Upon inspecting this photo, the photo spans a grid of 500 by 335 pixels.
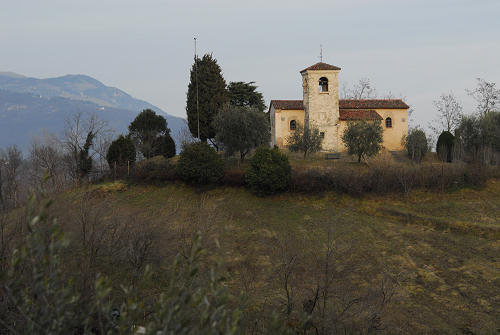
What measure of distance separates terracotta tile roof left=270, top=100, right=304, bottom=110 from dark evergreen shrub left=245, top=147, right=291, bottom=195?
13.2 meters

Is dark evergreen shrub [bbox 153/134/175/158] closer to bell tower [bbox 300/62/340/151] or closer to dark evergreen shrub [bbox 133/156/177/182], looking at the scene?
dark evergreen shrub [bbox 133/156/177/182]

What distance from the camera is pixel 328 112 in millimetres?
42812

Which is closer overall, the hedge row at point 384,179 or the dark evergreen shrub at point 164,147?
the hedge row at point 384,179

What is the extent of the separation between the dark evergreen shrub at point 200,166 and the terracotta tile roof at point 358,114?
16.7 metres

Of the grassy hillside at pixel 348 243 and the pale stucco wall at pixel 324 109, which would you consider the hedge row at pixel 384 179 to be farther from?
the pale stucco wall at pixel 324 109

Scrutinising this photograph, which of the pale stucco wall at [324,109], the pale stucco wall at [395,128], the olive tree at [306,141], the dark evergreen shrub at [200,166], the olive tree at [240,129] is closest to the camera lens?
the dark evergreen shrub at [200,166]

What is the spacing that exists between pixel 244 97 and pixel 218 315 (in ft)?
155

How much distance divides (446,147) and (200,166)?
24.3m

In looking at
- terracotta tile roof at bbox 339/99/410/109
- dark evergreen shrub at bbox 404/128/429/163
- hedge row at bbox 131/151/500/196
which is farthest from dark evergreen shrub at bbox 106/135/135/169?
dark evergreen shrub at bbox 404/128/429/163

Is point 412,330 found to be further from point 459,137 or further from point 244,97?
point 244,97

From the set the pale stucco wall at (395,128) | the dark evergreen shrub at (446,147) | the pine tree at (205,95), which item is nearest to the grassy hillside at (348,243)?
the dark evergreen shrub at (446,147)

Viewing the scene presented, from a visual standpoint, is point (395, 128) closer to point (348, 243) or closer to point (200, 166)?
point (200, 166)

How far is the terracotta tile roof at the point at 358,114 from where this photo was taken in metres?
43.4

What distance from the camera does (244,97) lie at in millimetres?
51312
